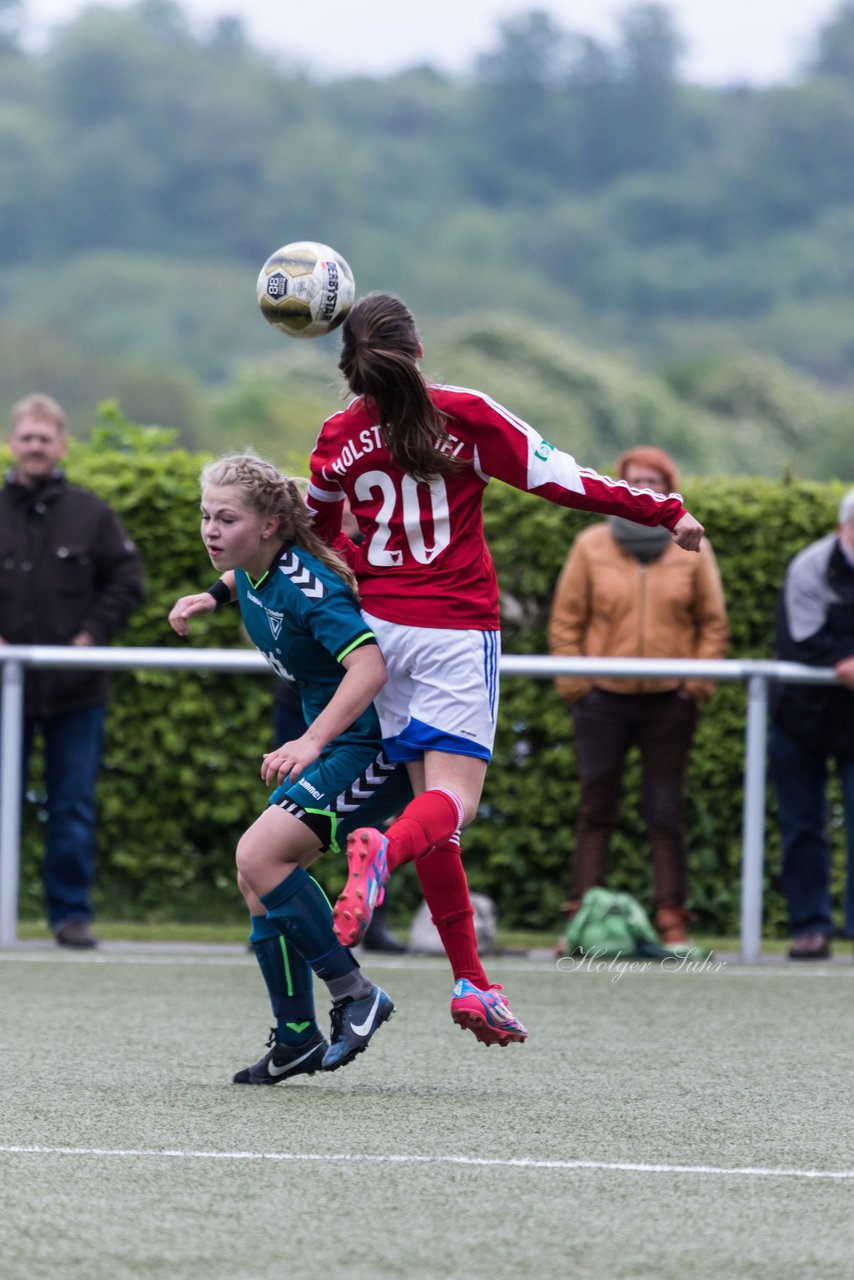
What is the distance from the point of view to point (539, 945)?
870 centimetres

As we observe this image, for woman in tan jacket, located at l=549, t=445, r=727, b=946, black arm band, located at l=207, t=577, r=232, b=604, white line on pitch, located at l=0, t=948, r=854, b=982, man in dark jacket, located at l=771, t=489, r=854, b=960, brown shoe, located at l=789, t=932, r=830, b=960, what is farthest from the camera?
woman in tan jacket, located at l=549, t=445, r=727, b=946

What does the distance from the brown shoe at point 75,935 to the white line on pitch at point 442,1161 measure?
408 cm

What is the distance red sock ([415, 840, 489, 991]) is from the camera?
187 inches

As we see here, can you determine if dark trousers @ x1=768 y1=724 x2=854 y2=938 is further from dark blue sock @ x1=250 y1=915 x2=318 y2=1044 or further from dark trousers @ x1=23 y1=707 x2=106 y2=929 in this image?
dark blue sock @ x1=250 y1=915 x2=318 y2=1044

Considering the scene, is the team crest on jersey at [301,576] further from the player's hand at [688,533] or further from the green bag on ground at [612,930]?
the green bag on ground at [612,930]

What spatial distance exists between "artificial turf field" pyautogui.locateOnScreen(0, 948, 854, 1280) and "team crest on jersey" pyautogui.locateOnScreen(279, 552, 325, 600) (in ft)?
3.68

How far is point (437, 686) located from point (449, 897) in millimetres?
504

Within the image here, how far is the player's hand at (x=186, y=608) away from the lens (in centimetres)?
481

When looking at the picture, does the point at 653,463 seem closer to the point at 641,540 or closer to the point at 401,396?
the point at 641,540

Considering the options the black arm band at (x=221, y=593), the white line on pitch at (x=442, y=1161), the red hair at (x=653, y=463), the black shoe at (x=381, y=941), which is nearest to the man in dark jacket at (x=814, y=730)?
the red hair at (x=653, y=463)

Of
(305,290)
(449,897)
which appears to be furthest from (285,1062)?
(305,290)

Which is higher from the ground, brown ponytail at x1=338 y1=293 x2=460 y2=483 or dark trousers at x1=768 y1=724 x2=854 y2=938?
brown ponytail at x1=338 y1=293 x2=460 y2=483

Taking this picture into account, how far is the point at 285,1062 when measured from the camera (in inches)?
189
